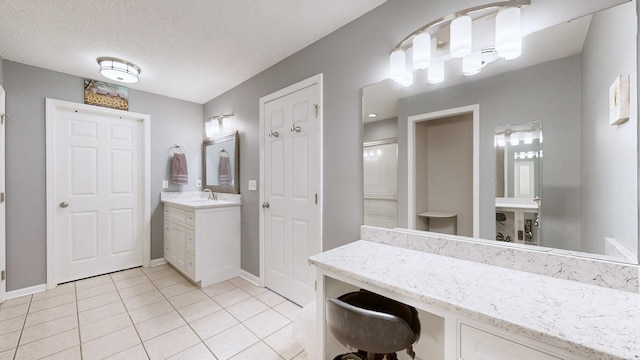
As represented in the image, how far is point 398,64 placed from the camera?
155cm

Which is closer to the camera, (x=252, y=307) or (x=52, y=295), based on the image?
(x=252, y=307)

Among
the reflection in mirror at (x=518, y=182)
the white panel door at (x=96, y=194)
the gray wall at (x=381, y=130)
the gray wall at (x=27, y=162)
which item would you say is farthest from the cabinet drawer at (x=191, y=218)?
the reflection in mirror at (x=518, y=182)

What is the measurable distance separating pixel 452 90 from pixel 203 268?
285 centimetres

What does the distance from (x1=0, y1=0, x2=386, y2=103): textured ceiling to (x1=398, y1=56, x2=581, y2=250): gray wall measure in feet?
3.40

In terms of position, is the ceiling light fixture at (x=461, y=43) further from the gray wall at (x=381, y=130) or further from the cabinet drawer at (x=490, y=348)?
the cabinet drawer at (x=490, y=348)

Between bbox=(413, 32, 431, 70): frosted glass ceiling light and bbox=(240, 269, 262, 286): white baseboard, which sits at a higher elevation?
bbox=(413, 32, 431, 70): frosted glass ceiling light

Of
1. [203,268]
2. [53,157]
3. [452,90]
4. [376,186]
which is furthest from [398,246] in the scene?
[53,157]

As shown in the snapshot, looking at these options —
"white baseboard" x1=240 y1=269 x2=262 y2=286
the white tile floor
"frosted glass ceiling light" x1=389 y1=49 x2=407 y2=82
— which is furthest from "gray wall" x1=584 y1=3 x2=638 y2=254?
"white baseboard" x1=240 y1=269 x2=262 y2=286

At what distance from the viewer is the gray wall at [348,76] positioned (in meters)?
1.61

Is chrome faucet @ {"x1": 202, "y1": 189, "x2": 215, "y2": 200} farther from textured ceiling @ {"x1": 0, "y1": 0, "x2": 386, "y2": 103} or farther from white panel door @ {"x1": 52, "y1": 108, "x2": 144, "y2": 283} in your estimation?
textured ceiling @ {"x1": 0, "y1": 0, "x2": 386, "y2": 103}

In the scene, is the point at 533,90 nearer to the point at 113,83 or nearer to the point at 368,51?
the point at 368,51

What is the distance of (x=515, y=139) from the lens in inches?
49.1

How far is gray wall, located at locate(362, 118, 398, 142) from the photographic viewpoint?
5.49 ft

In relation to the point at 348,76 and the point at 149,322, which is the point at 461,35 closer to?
the point at 348,76
